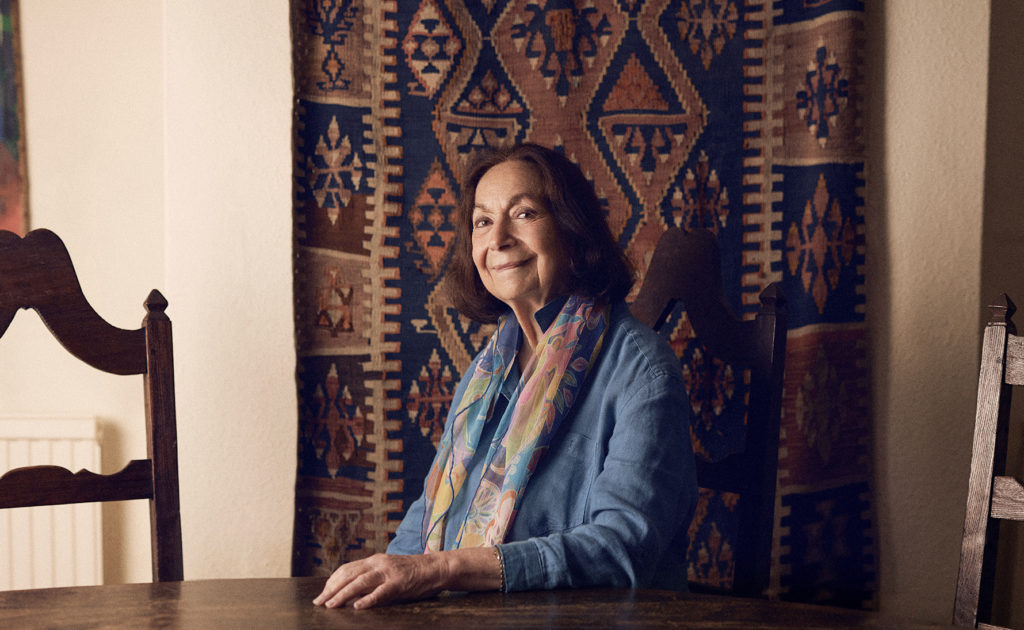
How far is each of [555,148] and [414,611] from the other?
1.49 metres

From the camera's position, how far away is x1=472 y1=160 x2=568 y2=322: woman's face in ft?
5.10

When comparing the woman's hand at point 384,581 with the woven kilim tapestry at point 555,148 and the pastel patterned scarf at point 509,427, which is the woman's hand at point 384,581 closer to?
the pastel patterned scarf at point 509,427

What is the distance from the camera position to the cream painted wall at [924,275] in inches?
81.5

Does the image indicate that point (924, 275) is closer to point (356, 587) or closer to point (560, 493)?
point (560, 493)

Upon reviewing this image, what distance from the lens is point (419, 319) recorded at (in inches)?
88.7

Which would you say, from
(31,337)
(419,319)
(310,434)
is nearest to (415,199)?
(419,319)

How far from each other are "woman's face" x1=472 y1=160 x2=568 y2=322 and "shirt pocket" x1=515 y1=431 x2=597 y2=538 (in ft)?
1.08

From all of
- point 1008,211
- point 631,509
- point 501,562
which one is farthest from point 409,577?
point 1008,211

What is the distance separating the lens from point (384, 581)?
3.54 ft

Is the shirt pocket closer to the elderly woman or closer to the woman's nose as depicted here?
the elderly woman

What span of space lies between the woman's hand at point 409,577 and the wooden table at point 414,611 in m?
→ 0.02

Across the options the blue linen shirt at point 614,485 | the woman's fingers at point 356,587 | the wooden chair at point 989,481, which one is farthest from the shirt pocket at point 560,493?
the wooden chair at point 989,481

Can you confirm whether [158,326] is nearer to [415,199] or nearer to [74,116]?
[415,199]

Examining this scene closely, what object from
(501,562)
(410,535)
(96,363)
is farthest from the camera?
(410,535)
